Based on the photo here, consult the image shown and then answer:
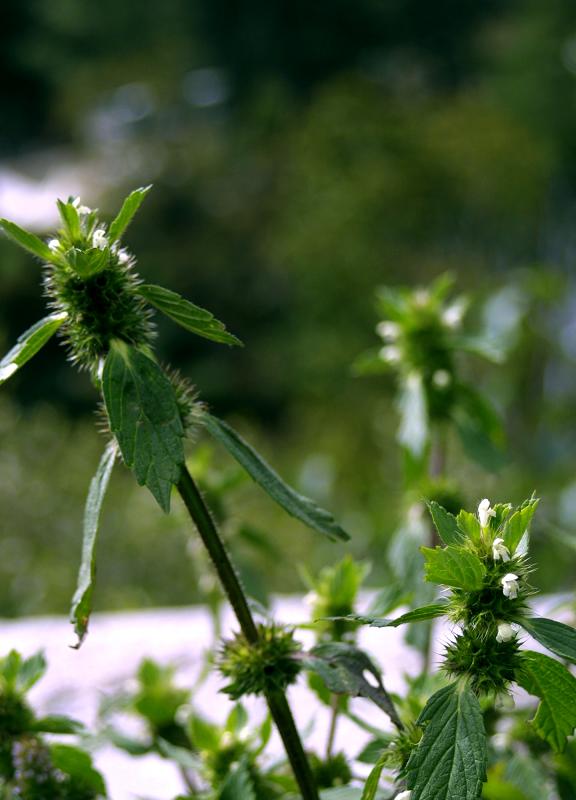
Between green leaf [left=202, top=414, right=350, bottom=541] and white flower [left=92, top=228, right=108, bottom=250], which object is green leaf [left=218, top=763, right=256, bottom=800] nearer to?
green leaf [left=202, top=414, right=350, bottom=541]

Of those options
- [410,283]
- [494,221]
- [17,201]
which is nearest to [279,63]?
[17,201]

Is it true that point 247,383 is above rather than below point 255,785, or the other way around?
above

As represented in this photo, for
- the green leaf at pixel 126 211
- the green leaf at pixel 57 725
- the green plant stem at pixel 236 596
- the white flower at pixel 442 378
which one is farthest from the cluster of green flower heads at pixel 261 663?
the white flower at pixel 442 378

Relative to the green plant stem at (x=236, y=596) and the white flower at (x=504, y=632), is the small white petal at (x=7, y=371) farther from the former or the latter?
the white flower at (x=504, y=632)

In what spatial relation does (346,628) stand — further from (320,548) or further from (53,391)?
(53,391)

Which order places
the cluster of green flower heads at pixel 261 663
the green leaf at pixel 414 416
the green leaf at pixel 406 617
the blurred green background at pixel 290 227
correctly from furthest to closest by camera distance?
the blurred green background at pixel 290 227, the green leaf at pixel 414 416, the cluster of green flower heads at pixel 261 663, the green leaf at pixel 406 617

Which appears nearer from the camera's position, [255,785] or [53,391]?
[255,785]

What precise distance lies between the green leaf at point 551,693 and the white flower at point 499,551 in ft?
0.14

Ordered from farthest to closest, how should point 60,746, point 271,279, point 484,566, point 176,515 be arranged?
point 271,279 → point 176,515 → point 60,746 → point 484,566

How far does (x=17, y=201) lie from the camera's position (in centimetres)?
806

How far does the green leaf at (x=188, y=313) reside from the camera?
1.47 feet

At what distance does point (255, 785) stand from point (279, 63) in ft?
32.1

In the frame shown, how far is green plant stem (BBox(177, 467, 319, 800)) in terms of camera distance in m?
0.46

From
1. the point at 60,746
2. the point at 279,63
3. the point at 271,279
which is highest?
the point at 279,63
